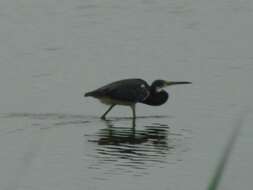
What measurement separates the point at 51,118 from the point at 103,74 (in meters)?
2.24

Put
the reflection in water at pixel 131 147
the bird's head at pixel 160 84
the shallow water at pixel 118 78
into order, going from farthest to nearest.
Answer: the bird's head at pixel 160 84
the reflection in water at pixel 131 147
the shallow water at pixel 118 78

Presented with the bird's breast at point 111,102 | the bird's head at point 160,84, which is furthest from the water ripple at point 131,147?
the bird's head at point 160,84

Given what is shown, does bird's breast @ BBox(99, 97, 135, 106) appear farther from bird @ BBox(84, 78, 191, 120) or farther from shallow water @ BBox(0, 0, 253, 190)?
shallow water @ BBox(0, 0, 253, 190)

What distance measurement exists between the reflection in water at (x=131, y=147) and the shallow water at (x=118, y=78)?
12mm

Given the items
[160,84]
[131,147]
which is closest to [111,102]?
[160,84]

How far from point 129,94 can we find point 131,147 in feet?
5.19

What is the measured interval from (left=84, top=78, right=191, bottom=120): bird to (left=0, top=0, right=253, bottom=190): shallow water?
0.17 m

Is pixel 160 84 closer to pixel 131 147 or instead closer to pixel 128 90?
pixel 128 90

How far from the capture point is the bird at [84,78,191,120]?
1318 centimetres

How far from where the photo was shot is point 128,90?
43.7 feet

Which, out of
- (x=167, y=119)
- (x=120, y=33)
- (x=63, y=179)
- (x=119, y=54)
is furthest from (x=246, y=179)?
(x=120, y=33)

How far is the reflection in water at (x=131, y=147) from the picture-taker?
1083cm

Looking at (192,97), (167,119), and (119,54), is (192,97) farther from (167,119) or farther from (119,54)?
(119,54)

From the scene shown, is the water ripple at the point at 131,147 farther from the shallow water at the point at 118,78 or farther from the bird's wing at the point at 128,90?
the bird's wing at the point at 128,90
